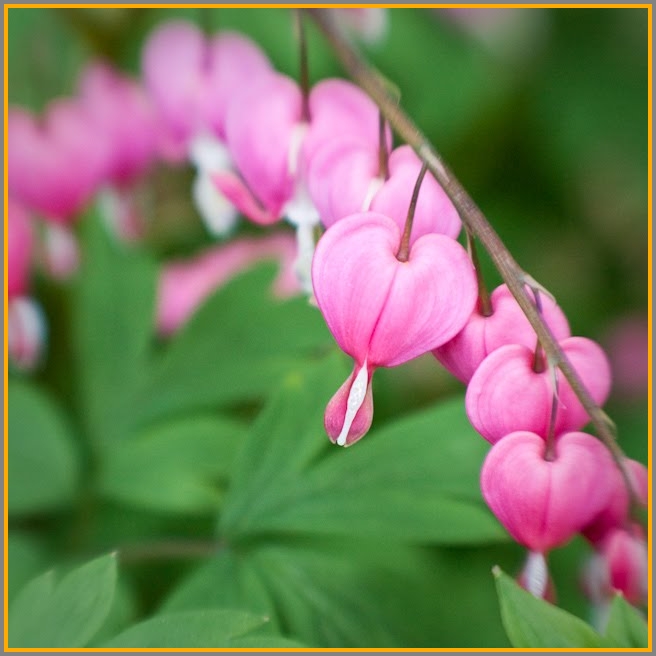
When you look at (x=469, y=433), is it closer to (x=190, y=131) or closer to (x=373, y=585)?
(x=373, y=585)

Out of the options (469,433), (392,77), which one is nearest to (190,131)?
(469,433)

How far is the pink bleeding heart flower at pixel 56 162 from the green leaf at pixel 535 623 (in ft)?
2.79

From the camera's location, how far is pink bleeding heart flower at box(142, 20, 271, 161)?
0.99 metres

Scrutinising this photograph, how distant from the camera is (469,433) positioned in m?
0.89

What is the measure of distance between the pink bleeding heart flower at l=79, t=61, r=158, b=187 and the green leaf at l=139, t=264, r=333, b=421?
297 millimetres

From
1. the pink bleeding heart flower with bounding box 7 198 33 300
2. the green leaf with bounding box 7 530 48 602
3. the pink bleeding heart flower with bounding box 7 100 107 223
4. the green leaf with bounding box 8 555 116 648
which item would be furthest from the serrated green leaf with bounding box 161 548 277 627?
the pink bleeding heart flower with bounding box 7 100 107 223

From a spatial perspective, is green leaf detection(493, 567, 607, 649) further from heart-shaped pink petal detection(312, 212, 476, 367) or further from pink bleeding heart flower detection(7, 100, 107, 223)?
pink bleeding heart flower detection(7, 100, 107, 223)

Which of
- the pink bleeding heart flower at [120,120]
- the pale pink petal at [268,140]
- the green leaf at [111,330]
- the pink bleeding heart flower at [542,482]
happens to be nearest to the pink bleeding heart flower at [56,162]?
the pink bleeding heart flower at [120,120]

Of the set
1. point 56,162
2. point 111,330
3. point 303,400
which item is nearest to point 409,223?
point 303,400

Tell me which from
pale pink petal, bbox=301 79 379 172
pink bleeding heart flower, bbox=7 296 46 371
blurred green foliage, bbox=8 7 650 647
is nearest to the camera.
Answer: pale pink petal, bbox=301 79 379 172

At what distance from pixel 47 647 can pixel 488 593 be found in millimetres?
638

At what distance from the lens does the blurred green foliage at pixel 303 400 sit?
2.90 ft

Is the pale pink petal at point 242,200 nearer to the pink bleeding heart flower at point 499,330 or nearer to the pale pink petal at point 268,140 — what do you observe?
the pale pink petal at point 268,140

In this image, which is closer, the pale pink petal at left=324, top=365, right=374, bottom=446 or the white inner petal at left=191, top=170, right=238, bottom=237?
the pale pink petal at left=324, top=365, right=374, bottom=446
